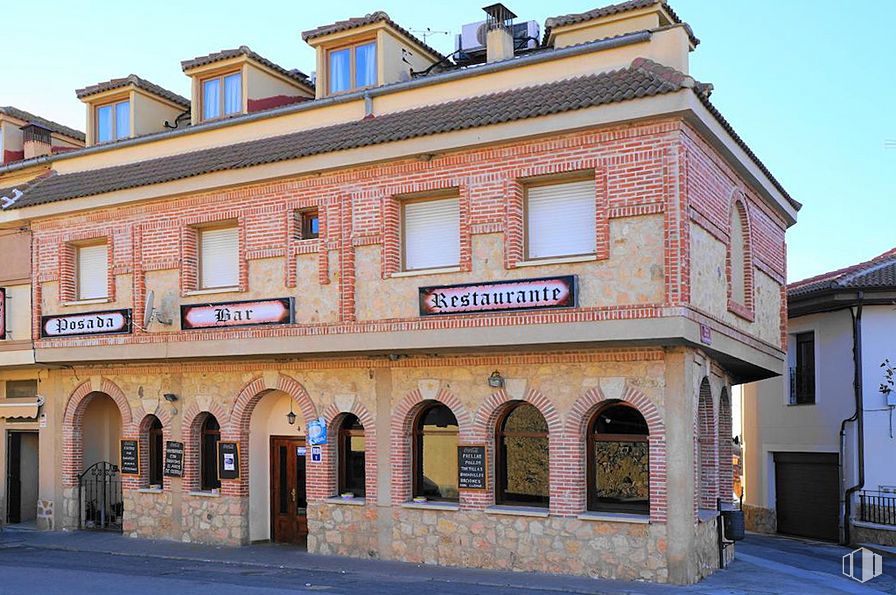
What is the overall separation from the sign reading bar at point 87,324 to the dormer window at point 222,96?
4.74m

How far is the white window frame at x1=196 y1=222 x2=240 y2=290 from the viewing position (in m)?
19.2

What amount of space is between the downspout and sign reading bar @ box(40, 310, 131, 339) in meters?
16.4

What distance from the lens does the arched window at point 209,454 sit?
20.1 m

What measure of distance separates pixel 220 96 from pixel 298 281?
571 centimetres

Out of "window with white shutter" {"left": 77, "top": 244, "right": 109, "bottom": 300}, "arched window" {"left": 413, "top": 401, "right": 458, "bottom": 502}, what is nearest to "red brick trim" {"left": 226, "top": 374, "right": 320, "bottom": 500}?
"arched window" {"left": 413, "top": 401, "right": 458, "bottom": 502}

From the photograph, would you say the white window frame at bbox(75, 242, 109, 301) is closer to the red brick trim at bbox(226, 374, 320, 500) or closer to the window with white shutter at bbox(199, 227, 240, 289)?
the window with white shutter at bbox(199, 227, 240, 289)

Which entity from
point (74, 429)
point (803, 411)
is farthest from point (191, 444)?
point (803, 411)

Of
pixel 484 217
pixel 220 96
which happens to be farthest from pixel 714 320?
pixel 220 96

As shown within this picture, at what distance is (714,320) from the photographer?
16.0 meters

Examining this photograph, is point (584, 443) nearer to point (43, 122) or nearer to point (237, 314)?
point (237, 314)

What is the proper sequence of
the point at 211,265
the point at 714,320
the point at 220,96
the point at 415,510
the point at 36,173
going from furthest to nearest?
1. the point at 36,173
2. the point at 220,96
3. the point at 211,265
4. the point at 415,510
5. the point at 714,320

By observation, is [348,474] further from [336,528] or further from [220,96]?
[220,96]

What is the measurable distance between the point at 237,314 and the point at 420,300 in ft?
13.1

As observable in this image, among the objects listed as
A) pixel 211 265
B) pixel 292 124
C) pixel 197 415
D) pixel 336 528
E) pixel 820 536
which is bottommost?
pixel 820 536
